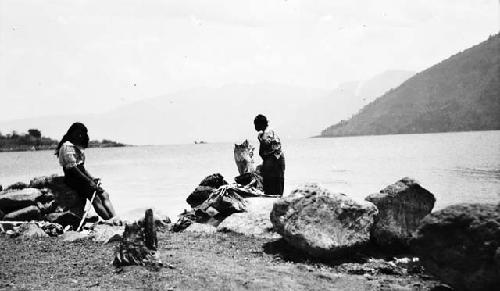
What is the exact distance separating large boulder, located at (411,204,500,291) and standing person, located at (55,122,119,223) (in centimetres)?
665

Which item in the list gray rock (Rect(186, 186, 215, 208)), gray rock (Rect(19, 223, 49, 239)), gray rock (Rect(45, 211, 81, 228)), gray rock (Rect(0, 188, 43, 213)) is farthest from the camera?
gray rock (Rect(186, 186, 215, 208))

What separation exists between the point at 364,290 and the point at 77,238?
229 inches

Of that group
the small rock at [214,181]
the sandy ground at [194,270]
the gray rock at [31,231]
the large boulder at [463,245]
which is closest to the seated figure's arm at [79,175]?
the gray rock at [31,231]

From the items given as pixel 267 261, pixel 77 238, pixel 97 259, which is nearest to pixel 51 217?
pixel 77 238

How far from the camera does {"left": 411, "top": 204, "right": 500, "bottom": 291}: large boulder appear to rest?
5461 millimetres

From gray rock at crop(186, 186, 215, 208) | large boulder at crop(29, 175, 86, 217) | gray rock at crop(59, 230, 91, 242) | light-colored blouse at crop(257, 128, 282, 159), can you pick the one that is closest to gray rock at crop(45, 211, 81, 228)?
gray rock at crop(59, 230, 91, 242)

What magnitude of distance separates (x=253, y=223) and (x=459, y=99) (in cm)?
18485

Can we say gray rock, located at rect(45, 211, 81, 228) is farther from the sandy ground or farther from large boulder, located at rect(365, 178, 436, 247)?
large boulder, located at rect(365, 178, 436, 247)

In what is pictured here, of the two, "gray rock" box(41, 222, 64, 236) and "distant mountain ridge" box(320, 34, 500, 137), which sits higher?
"distant mountain ridge" box(320, 34, 500, 137)

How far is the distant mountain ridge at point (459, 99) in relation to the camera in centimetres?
16238

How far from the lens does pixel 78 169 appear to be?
33.9ft

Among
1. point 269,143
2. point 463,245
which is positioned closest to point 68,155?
point 269,143

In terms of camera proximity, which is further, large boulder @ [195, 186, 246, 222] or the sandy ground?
large boulder @ [195, 186, 246, 222]

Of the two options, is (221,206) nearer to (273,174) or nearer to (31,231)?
(273,174)
